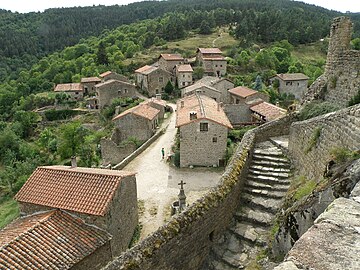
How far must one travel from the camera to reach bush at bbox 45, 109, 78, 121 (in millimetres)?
60772

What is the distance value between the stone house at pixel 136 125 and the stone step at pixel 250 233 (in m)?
27.5

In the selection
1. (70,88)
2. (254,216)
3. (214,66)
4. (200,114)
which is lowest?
(70,88)

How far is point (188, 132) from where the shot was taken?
2364 centimetres

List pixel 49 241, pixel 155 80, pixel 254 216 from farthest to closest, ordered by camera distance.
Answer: pixel 155 80
pixel 49 241
pixel 254 216

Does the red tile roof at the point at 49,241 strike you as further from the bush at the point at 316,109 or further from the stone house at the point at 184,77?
the stone house at the point at 184,77

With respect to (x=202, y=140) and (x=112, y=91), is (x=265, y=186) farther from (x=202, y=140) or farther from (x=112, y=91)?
(x=112, y=91)

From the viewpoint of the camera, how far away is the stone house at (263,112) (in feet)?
107

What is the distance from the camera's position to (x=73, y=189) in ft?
43.8

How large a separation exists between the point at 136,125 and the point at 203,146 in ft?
44.2

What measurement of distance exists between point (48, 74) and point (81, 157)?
6625 cm

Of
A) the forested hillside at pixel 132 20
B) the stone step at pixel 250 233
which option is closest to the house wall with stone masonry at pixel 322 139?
the stone step at pixel 250 233

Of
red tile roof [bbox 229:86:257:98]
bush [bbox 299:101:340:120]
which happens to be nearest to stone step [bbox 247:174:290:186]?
bush [bbox 299:101:340:120]

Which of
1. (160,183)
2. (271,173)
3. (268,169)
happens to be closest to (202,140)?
(160,183)

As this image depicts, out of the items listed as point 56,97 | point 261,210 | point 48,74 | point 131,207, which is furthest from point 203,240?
point 48,74
